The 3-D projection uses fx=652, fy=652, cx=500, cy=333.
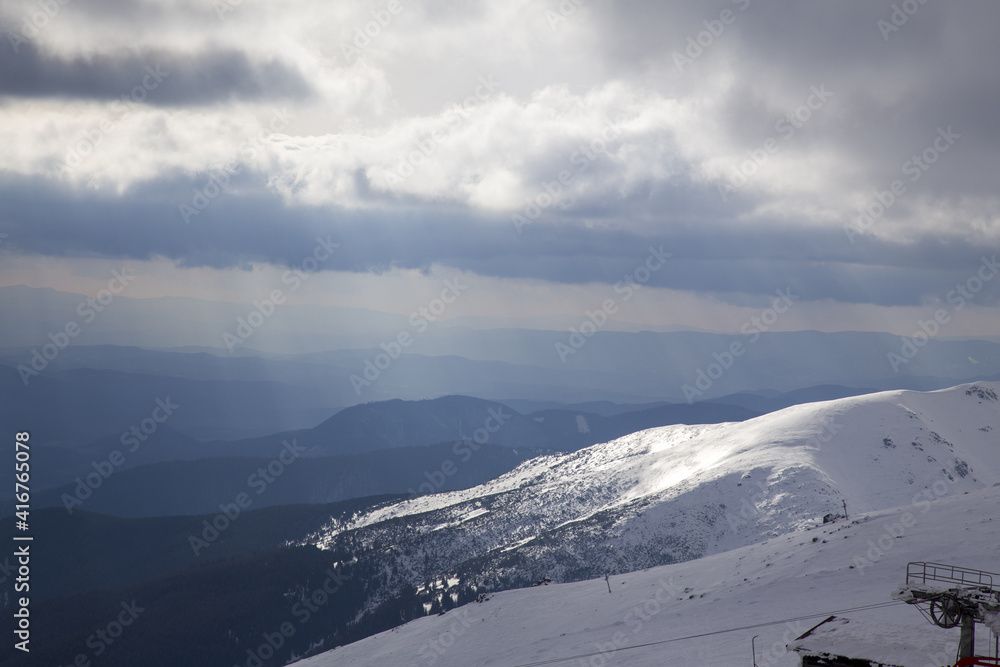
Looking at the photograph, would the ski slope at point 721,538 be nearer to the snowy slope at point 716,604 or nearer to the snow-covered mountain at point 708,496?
the snowy slope at point 716,604

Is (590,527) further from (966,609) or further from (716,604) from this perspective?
(966,609)

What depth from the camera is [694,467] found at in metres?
162

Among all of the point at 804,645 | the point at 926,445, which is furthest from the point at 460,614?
the point at 926,445

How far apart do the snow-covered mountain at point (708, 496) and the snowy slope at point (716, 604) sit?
6458 cm

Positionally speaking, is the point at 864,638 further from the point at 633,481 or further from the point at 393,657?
the point at 633,481

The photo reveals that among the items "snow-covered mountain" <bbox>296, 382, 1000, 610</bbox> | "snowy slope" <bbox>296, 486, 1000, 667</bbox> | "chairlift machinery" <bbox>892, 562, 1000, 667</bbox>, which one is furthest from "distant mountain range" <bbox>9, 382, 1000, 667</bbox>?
"chairlift machinery" <bbox>892, 562, 1000, 667</bbox>

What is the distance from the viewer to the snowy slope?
31969mm

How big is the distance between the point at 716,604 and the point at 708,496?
320 feet

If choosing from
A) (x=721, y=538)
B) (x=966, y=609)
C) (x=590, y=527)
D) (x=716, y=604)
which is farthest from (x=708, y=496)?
(x=966, y=609)

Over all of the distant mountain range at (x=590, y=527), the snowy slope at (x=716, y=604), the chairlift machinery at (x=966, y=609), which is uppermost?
the chairlift machinery at (x=966, y=609)

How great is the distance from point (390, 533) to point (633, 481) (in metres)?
69.8

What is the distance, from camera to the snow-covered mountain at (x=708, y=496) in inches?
4715

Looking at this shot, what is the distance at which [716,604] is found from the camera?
3900cm

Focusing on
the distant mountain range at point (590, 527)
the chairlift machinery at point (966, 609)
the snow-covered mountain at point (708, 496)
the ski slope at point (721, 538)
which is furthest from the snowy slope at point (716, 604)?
the snow-covered mountain at point (708, 496)
